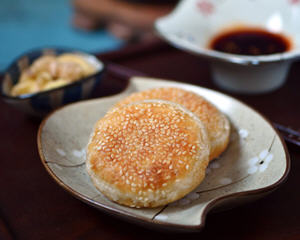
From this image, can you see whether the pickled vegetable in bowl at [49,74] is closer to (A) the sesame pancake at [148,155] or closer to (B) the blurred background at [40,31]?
(A) the sesame pancake at [148,155]

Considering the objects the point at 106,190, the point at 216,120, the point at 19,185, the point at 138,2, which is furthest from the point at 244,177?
the point at 138,2

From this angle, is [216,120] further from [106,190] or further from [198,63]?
[198,63]

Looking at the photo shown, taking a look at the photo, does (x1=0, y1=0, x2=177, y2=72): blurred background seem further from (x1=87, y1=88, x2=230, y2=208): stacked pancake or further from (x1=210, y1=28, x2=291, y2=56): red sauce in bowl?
(x1=87, y1=88, x2=230, y2=208): stacked pancake

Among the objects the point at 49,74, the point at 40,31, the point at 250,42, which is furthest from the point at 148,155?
the point at 40,31

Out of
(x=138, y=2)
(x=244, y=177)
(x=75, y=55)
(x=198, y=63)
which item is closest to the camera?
(x=244, y=177)

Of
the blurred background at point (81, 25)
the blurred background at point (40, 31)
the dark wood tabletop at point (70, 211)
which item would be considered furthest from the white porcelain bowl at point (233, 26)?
the blurred background at point (40, 31)

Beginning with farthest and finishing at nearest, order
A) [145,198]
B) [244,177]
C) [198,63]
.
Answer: [198,63] < [244,177] < [145,198]
